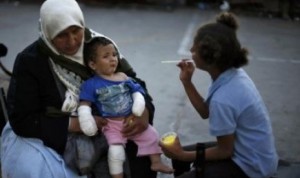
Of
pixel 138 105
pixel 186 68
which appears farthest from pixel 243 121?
pixel 138 105

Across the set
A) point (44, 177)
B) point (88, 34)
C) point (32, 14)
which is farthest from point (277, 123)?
point (32, 14)

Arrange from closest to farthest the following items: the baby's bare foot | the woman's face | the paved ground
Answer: the woman's face, the baby's bare foot, the paved ground

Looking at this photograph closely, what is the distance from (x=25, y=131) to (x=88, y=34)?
70 cm

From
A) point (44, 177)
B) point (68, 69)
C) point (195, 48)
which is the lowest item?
point (44, 177)

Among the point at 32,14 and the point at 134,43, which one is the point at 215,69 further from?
the point at 32,14

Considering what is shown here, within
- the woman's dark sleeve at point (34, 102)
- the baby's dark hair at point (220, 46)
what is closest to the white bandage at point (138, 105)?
the woman's dark sleeve at point (34, 102)

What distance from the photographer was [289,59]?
669 cm

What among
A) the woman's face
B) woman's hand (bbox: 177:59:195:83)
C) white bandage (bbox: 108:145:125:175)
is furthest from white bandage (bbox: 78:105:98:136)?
woman's hand (bbox: 177:59:195:83)

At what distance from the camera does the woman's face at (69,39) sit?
2.65m

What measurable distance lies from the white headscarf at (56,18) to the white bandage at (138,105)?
1.45 feet

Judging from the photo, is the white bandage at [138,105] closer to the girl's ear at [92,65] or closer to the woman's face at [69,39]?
the girl's ear at [92,65]

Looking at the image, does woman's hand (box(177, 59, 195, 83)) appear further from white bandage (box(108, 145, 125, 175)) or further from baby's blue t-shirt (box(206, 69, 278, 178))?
white bandage (box(108, 145, 125, 175))

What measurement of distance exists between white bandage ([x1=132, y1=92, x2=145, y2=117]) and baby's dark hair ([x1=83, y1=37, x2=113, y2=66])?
0.34 m

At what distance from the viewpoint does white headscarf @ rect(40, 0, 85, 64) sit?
2611 millimetres
